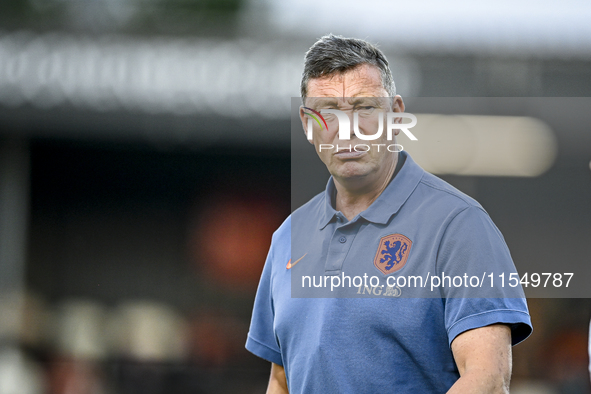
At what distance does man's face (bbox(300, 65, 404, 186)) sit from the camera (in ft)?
5.39

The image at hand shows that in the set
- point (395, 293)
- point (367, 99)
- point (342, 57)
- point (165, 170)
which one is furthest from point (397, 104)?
point (165, 170)

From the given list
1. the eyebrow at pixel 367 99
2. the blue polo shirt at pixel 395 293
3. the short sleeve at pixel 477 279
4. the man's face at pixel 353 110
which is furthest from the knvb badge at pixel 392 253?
the eyebrow at pixel 367 99

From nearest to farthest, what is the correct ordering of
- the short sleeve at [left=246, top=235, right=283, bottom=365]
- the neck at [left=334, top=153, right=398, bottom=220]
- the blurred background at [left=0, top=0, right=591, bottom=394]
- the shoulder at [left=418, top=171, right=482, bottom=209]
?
the shoulder at [left=418, top=171, right=482, bottom=209] → the neck at [left=334, top=153, right=398, bottom=220] → the short sleeve at [left=246, top=235, right=283, bottom=365] → the blurred background at [left=0, top=0, right=591, bottom=394]

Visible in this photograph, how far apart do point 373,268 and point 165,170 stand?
429 cm

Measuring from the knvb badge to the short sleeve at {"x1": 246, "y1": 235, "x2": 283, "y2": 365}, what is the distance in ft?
1.33

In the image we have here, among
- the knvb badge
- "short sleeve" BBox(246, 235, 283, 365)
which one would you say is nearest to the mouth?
the knvb badge

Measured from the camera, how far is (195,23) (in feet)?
17.2

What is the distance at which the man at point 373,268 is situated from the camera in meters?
1.38

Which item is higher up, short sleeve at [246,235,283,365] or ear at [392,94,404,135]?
ear at [392,94,404,135]

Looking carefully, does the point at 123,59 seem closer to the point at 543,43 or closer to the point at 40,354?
the point at 40,354

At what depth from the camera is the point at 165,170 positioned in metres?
5.62

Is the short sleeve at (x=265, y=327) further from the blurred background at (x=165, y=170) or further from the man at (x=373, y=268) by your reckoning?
the blurred background at (x=165, y=170)

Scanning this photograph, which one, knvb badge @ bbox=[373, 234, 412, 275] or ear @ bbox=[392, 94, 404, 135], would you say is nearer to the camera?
knvb badge @ bbox=[373, 234, 412, 275]

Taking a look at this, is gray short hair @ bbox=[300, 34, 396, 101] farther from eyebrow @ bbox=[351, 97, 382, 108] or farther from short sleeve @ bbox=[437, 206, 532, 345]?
short sleeve @ bbox=[437, 206, 532, 345]
